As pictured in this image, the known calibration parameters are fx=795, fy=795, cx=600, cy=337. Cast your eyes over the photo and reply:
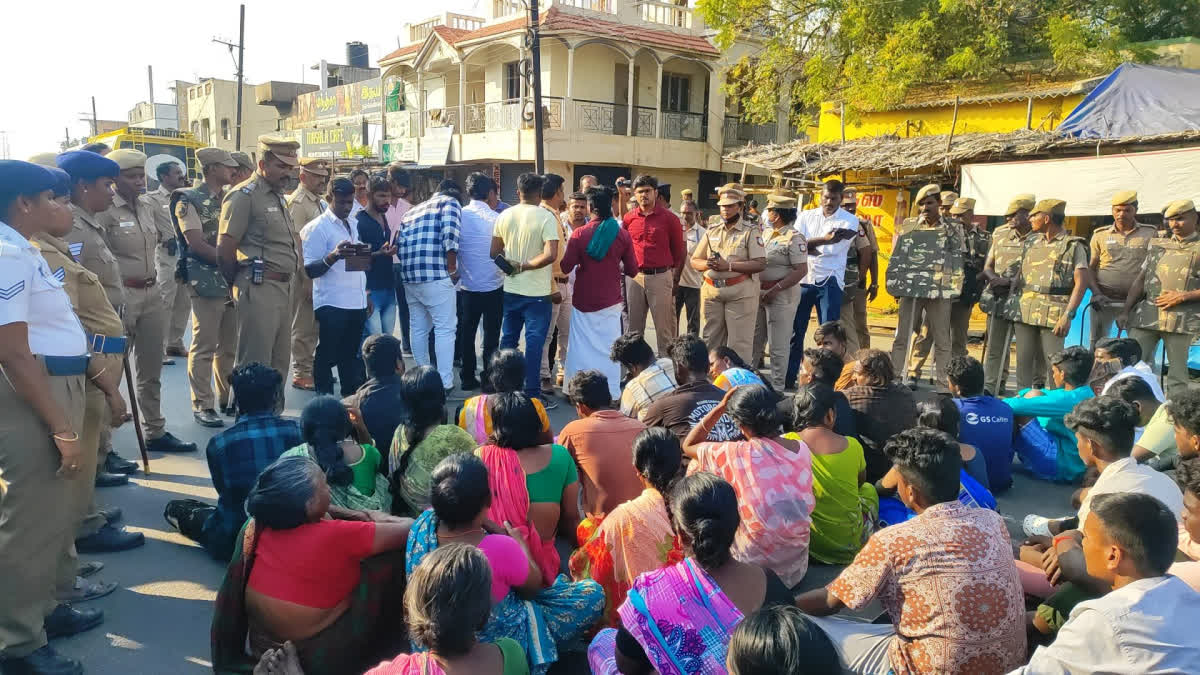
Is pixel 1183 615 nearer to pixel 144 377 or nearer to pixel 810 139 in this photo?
pixel 144 377

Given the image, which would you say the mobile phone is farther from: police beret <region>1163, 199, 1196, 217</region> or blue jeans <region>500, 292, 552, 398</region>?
police beret <region>1163, 199, 1196, 217</region>

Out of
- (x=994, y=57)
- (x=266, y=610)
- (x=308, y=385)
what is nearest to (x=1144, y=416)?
(x=266, y=610)

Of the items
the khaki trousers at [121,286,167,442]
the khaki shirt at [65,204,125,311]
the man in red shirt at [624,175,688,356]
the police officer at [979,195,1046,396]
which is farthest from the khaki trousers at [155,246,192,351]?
the police officer at [979,195,1046,396]

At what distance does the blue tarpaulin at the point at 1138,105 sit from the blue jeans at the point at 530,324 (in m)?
7.53

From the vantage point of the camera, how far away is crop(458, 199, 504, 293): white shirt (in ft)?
22.3

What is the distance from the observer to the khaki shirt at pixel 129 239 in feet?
Result: 18.1

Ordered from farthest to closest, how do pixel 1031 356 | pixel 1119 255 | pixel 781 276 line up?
pixel 781 276 < pixel 1031 356 < pixel 1119 255

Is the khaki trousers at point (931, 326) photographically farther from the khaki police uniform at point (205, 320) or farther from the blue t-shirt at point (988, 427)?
the khaki police uniform at point (205, 320)

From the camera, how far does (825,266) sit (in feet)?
26.0

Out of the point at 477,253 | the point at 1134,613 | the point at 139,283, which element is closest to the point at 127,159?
the point at 139,283

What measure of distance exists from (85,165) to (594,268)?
11.8ft

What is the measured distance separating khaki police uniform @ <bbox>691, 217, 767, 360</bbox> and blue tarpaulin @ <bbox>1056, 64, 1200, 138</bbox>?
5537mm

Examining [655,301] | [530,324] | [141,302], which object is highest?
[141,302]

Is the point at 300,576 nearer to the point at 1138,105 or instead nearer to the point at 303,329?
the point at 303,329
